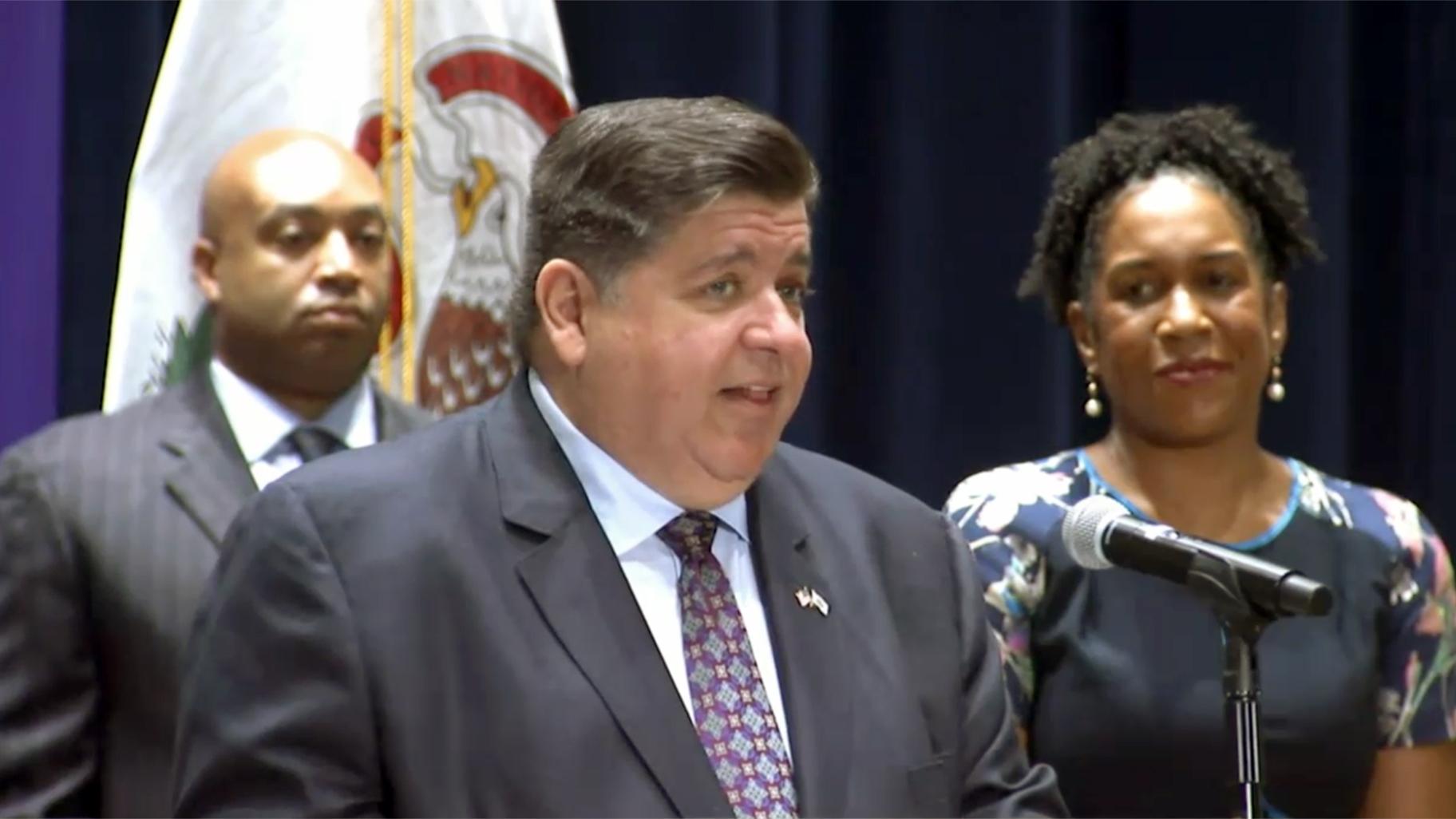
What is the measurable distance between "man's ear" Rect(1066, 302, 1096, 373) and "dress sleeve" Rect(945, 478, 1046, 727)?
0.29 metres

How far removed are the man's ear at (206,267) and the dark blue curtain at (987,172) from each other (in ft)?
3.75

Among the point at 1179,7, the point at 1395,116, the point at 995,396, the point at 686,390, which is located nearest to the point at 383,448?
the point at 686,390

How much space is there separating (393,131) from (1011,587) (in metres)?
→ 1.46

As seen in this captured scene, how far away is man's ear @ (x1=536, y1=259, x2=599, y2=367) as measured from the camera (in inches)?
82.8

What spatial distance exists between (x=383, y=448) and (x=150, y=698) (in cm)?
85

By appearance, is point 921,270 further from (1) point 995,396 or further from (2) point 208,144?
(2) point 208,144

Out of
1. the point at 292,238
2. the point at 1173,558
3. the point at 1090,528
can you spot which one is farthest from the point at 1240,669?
the point at 292,238

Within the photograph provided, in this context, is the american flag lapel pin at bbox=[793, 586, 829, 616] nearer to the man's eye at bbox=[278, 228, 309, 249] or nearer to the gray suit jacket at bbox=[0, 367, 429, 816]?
the gray suit jacket at bbox=[0, 367, 429, 816]

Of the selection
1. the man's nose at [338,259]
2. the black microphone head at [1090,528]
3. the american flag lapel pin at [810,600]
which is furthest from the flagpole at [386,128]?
the black microphone head at [1090,528]

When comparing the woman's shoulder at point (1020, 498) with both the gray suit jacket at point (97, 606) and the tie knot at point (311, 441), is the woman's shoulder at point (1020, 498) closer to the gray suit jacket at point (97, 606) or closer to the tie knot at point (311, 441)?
the tie knot at point (311, 441)

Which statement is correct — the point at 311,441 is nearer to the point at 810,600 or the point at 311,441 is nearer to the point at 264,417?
the point at 264,417

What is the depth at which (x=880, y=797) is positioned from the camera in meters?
2.03

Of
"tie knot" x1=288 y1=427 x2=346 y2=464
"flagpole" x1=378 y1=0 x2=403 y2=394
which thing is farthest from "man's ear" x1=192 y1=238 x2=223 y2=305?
"flagpole" x1=378 y1=0 x2=403 y2=394

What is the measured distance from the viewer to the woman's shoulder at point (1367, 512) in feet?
9.94
